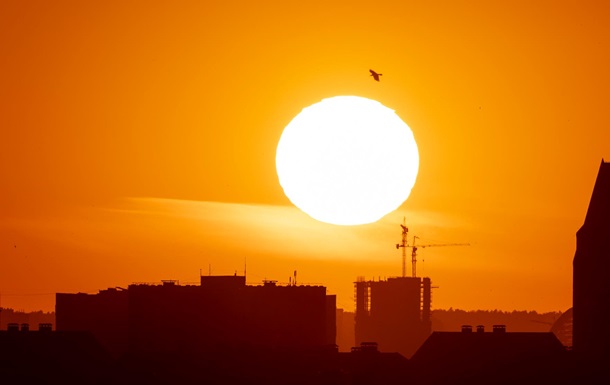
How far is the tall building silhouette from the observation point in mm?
150000

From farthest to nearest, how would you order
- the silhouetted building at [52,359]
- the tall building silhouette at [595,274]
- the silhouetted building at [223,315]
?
the silhouetted building at [223,315]
the tall building silhouette at [595,274]
the silhouetted building at [52,359]

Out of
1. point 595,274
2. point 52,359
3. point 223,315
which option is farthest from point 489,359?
point 223,315

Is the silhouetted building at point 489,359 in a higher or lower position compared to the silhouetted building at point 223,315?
lower

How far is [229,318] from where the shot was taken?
192m

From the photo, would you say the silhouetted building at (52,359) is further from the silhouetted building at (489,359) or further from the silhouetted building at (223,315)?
the silhouetted building at (223,315)

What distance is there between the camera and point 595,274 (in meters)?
153

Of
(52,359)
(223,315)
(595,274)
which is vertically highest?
(595,274)

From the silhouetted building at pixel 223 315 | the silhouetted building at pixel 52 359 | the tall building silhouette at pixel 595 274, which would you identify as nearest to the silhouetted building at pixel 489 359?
the tall building silhouette at pixel 595 274

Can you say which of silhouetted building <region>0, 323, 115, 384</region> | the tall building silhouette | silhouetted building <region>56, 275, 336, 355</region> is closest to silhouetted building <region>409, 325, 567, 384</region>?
the tall building silhouette

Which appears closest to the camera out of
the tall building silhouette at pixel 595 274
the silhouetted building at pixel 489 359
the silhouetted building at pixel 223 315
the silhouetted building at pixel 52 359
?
the silhouetted building at pixel 52 359

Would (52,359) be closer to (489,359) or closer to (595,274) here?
(489,359)

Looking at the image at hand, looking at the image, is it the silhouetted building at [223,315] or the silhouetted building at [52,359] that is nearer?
the silhouetted building at [52,359]

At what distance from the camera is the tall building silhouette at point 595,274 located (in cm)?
15000

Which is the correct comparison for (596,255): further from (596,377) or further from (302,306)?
(302,306)
